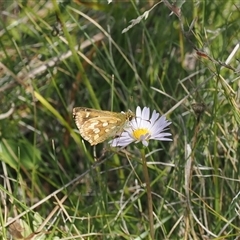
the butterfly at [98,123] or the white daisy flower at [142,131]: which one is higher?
the butterfly at [98,123]

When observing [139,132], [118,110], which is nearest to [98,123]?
[139,132]

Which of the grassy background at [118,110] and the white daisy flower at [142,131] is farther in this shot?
the grassy background at [118,110]

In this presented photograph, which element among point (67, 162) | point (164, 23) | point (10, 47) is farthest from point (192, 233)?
point (10, 47)

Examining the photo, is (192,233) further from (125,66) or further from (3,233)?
(125,66)

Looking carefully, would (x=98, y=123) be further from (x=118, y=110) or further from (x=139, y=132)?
(x=118, y=110)
